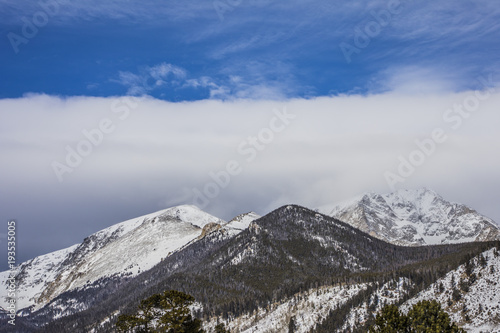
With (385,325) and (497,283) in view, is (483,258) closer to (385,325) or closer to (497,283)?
(497,283)

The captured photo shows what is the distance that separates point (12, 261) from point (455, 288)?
6004 inches

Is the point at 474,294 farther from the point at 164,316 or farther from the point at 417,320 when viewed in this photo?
the point at 164,316

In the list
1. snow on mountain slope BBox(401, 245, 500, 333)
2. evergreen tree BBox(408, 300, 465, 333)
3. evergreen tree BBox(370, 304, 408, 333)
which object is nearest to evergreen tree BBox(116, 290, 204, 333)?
evergreen tree BBox(370, 304, 408, 333)

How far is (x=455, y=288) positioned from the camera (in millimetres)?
181500

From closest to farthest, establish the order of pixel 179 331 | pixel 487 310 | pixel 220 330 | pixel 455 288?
pixel 179 331
pixel 220 330
pixel 487 310
pixel 455 288

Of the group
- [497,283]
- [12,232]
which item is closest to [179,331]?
[12,232]

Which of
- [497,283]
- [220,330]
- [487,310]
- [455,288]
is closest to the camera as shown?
[220,330]

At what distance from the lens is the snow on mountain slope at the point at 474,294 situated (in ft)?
494

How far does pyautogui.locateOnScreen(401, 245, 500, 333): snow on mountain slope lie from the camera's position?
15043cm

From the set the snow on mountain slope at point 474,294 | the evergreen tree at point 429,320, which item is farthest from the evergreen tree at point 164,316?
the snow on mountain slope at point 474,294

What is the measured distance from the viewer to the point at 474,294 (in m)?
168

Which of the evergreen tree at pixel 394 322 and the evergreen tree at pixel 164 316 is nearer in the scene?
the evergreen tree at pixel 164 316

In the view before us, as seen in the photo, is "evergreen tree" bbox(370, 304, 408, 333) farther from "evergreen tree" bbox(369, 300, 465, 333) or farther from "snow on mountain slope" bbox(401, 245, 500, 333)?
"snow on mountain slope" bbox(401, 245, 500, 333)

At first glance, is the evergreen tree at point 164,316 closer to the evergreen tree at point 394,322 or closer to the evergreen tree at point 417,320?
the evergreen tree at point 394,322
